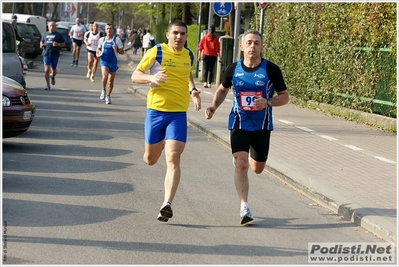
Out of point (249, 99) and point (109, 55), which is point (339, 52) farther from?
point (249, 99)

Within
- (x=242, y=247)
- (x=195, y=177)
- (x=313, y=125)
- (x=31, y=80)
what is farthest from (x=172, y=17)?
(x=242, y=247)

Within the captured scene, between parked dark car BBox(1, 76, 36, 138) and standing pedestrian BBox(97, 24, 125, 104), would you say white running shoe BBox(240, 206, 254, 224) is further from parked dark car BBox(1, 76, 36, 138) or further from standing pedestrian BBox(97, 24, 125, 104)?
standing pedestrian BBox(97, 24, 125, 104)

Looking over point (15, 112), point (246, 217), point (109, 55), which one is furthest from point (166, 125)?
point (109, 55)

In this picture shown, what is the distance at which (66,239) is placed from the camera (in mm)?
7219

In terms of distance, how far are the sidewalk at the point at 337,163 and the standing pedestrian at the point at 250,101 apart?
1.15 meters

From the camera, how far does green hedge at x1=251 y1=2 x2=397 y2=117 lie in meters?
17.5

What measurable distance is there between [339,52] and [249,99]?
11.8 meters

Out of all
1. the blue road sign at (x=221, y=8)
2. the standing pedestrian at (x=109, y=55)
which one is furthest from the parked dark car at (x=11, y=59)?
the blue road sign at (x=221, y=8)

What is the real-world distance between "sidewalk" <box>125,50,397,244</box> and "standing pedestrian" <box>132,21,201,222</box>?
184 cm

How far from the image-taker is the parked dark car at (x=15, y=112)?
12.5 m

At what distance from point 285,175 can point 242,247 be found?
12.9 ft

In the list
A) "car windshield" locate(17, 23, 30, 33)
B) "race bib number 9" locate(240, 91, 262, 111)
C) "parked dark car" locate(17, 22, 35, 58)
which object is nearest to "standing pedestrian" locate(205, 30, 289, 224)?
"race bib number 9" locate(240, 91, 262, 111)

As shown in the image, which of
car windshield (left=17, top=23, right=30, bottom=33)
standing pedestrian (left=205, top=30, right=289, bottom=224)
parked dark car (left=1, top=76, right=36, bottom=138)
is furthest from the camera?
car windshield (left=17, top=23, right=30, bottom=33)

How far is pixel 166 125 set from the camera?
8.57 meters
